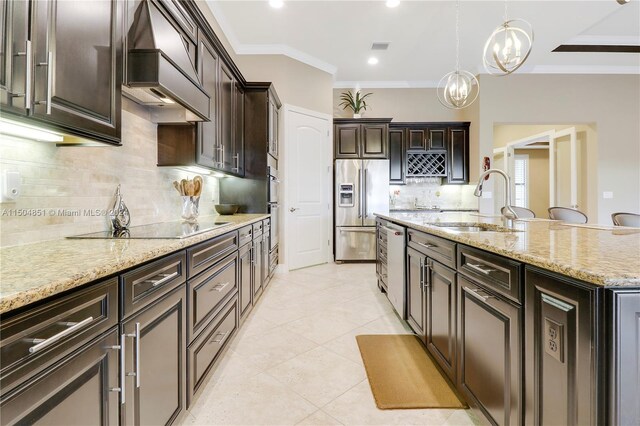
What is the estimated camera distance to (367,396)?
170cm

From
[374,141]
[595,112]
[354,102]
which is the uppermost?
[354,102]

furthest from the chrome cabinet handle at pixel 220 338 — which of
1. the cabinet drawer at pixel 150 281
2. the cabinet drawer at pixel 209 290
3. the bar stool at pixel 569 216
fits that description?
the bar stool at pixel 569 216

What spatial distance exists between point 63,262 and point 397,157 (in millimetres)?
5379

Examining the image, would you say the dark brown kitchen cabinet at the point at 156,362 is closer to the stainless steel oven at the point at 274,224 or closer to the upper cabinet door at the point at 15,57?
the upper cabinet door at the point at 15,57

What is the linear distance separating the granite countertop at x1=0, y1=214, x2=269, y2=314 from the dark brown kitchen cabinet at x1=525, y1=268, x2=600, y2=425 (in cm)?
130

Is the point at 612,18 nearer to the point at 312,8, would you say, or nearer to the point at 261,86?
the point at 312,8

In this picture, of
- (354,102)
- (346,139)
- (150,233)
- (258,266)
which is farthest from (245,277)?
(354,102)

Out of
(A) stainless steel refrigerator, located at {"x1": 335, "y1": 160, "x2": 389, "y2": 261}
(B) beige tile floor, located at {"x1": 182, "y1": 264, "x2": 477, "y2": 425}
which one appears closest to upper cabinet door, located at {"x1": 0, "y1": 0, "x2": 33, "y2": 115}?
(B) beige tile floor, located at {"x1": 182, "y1": 264, "x2": 477, "y2": 425}

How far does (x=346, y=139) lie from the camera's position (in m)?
5.32

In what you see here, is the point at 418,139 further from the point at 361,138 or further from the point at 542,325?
the point at 542,325

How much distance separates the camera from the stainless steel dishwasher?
2.57 meters

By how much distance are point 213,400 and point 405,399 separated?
1.06 metres

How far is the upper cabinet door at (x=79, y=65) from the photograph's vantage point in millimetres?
981

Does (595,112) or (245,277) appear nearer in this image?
(245,277)
